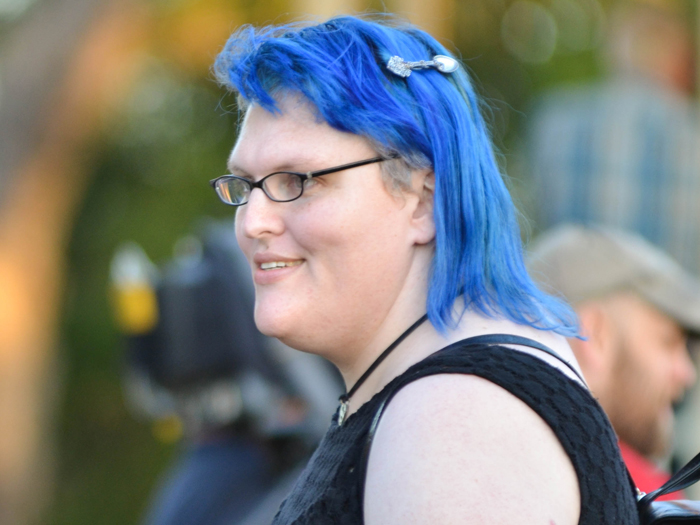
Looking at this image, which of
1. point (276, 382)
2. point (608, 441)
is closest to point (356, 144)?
point (608, 441)

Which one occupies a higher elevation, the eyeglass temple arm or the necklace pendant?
the eyeglass temple arm

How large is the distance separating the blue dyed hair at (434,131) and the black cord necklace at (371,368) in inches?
2.3

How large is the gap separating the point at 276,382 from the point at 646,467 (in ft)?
5.24

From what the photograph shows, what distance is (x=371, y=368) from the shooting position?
1207 millimetres

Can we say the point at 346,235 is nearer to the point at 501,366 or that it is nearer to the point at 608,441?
the point at 501,366

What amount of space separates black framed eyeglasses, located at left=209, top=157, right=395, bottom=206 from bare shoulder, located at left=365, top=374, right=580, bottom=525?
372 mm

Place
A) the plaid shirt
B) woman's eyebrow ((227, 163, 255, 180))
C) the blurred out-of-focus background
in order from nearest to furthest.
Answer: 1. woman's eyebrow ((227, 163, 255, 180))
2. the plaid shirt
3. the blurred out-of-focus background

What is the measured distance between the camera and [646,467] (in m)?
2.10

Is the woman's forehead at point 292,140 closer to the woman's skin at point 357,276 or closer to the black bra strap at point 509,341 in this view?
the woman's skin at point 357,276

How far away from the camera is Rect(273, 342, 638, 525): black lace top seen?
946 millimetres

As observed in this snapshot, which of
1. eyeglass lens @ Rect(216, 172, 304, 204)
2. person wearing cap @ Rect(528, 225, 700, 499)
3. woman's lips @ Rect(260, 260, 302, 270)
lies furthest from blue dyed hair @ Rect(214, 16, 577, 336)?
person wearing cap @ Rect(528, 225, 700, 499)

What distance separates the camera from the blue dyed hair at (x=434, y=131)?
1.15 meters

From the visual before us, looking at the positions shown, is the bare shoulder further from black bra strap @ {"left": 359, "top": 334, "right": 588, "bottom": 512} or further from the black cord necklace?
the black cord necklace

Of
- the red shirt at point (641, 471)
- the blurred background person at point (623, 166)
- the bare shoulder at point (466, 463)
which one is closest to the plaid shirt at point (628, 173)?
the blurred background person at point (623, 166)
